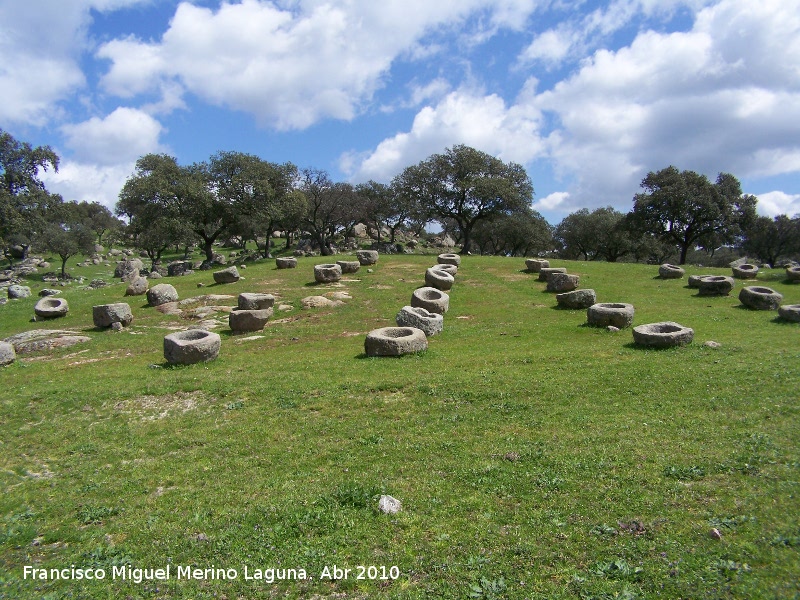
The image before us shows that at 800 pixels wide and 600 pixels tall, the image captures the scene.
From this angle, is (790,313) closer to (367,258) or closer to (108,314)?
(367,258)

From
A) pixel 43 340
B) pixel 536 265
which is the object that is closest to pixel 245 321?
pixel 43 340

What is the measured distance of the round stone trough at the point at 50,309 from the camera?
93.1 feet

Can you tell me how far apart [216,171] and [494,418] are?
5460 cm

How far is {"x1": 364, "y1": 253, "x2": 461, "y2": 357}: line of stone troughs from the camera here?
1709 cm

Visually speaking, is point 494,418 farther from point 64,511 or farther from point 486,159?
point 486,159

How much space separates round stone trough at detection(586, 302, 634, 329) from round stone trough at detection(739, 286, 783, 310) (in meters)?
8.54

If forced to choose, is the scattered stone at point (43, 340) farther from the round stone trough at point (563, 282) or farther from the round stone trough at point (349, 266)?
the round stone trough at point (563, 282)

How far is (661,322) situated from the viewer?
19.1 meters

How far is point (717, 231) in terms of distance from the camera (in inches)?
2119

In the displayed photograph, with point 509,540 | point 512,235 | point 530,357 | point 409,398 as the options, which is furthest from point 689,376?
point 512,235

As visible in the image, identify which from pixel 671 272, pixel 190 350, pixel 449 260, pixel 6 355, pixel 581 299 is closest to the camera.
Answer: pixel 190 350

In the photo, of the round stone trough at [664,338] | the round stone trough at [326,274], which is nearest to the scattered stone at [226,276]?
the round stone trough at [326,274]

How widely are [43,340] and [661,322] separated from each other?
27.2 meters

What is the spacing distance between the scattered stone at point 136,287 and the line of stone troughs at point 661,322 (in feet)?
95.5
